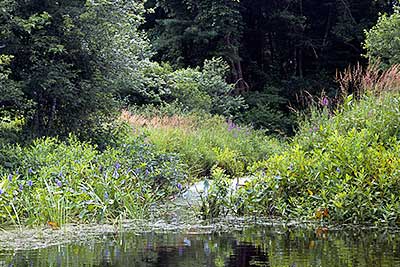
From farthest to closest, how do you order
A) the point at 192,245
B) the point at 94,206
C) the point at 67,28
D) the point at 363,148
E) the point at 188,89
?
the point at 188,89 → the point at 67,28 → the point at 363,148 → the point at 94,206 → the point at 192,245

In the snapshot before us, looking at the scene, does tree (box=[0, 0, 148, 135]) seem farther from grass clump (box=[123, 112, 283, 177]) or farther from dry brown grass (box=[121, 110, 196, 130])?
dry brown grass (box=[121, 110, 196, 130])

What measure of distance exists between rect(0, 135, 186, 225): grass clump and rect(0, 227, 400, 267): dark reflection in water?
81 centimetres

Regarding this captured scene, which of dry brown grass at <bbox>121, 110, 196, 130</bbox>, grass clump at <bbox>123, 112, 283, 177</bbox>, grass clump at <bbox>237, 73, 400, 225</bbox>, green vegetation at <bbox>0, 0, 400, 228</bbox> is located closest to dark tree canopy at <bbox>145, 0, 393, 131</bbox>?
green vegetation at <bbox>0, 0, 400, 228</bbox>

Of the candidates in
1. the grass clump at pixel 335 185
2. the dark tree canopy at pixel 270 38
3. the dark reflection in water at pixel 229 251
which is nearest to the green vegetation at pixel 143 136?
the grass clump at pixel 335 185

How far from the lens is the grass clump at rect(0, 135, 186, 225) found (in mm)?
5680

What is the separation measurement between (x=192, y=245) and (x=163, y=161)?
356 cm

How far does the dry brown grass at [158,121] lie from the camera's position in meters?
12.7

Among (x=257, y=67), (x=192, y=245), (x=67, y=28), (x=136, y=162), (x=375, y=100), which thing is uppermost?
(x=257, y=67)

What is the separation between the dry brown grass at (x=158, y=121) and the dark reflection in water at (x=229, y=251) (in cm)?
731

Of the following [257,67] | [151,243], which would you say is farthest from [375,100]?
[257,67]

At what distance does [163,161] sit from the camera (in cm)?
816

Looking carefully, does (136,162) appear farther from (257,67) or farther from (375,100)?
(257,67)

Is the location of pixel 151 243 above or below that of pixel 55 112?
below

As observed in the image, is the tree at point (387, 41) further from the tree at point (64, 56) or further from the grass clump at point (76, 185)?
the grass clump at point (76, 185)
